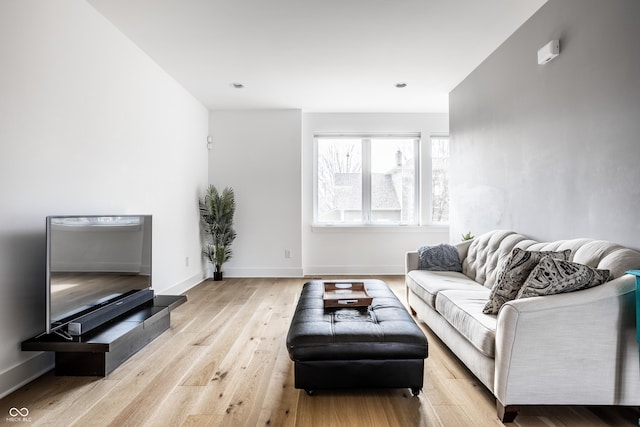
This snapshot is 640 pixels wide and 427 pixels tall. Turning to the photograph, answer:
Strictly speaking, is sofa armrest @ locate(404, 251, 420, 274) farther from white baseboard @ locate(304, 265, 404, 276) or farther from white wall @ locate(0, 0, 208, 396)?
white wall @ locate(0, 0, 208, 396)

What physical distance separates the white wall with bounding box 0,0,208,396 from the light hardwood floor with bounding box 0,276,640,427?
1.52 feet

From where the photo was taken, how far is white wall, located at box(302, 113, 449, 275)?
599 centimetres

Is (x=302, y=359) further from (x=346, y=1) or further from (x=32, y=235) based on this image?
(x=346, y=1)

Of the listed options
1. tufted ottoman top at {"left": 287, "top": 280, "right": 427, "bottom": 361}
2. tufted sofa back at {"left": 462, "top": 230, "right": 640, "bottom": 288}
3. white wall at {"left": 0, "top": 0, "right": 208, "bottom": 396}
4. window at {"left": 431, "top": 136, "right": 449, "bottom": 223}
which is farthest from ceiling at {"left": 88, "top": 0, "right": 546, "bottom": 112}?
tufted ottoman top at {"left": 287, "top": 280, "right": 427, "bottom": 361}

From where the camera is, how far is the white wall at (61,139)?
213 centimetres

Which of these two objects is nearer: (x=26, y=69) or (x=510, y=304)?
(x=510, y=304)

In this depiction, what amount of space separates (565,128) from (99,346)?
3.47 metres

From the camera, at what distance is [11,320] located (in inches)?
84.3

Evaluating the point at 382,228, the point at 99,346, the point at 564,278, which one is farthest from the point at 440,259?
the point at 99,346

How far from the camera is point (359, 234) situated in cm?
599

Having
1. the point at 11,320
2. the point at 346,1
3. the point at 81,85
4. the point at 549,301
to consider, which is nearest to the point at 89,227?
the point at 11,320

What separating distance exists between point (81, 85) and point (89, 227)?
1.12 metres

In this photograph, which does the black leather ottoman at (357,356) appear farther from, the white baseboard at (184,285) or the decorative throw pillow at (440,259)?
the white baseboard at (184,285)

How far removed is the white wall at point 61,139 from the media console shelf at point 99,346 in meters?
0.16
